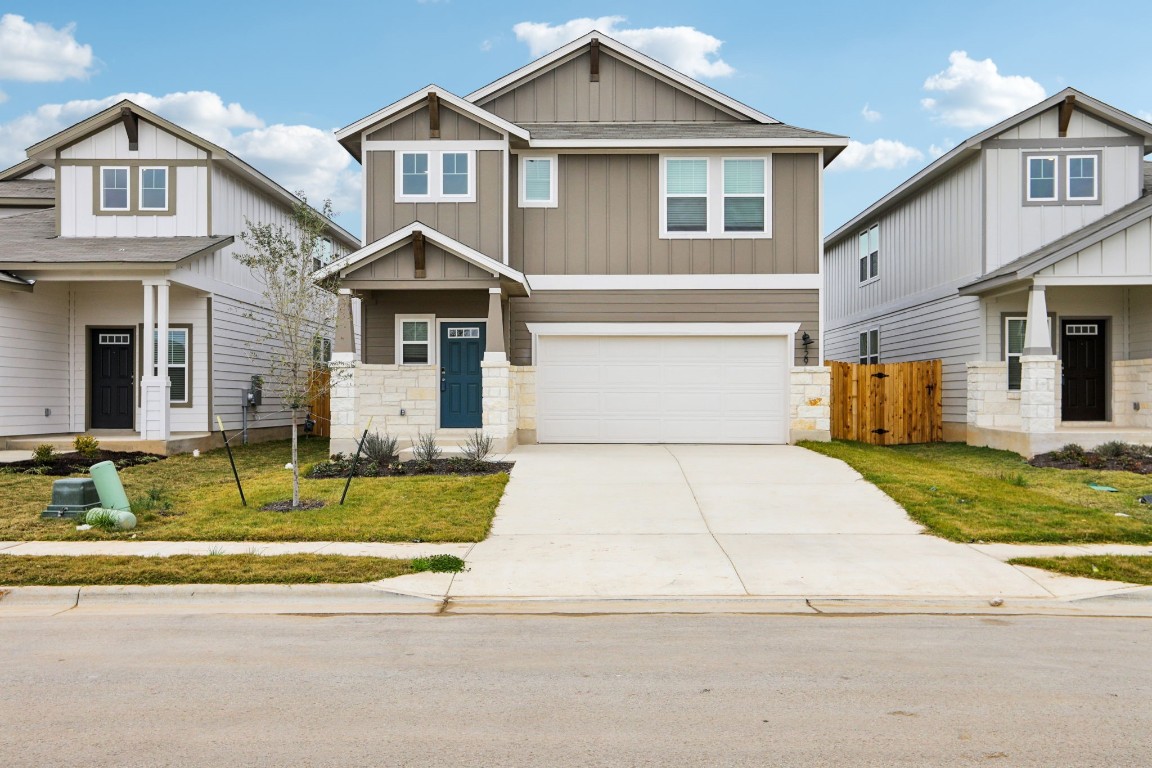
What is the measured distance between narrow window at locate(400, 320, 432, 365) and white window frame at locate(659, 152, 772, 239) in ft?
16.9

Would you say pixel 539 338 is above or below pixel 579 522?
above

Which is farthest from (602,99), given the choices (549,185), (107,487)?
(107,487)

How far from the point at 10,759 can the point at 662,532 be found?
22.7ft

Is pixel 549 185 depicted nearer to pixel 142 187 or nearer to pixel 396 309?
pixel 396 309

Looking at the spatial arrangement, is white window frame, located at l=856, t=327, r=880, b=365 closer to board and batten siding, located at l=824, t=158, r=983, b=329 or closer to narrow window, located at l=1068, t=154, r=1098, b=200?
board and batten siding, located at l=824, t=158, r=983, b=329

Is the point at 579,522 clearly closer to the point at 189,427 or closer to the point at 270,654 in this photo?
the point at 270,654

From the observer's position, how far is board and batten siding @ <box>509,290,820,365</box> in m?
18.2

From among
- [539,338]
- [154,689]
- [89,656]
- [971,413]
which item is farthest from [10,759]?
[971,413]

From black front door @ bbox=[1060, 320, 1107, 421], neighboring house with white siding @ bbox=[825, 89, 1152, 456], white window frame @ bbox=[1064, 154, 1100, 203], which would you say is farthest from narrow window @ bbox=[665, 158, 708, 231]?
black front door @ bbox=[1060, 320, 1107, 421]

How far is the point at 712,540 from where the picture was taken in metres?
9.75

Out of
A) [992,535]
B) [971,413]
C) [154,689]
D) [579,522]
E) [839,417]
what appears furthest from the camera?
[839,417]

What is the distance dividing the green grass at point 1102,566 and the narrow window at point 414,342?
12.2m

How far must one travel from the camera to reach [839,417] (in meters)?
22.0

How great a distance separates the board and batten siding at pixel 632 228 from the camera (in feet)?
A: 59.9
